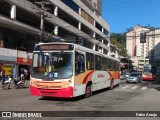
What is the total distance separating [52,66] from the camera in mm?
16219

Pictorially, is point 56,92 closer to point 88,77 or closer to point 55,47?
point 55,47

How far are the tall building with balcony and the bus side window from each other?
20.0 metres

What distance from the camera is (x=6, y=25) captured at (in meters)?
39.2

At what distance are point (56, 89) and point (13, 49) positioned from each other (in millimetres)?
27115

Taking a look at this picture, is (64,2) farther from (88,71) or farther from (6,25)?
(88,71)

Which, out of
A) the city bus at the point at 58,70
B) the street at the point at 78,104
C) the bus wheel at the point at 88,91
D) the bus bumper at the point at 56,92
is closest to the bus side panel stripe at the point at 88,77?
the city bus at the point at 58,70

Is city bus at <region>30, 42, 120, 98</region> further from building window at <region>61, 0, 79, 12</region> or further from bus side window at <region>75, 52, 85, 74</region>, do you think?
building window at <region>61, 0, 79, 12</region>

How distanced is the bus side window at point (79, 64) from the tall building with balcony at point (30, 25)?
786 inches

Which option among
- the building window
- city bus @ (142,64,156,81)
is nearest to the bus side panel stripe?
city bus @ (142,64,156,81)

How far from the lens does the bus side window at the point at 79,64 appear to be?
1658 centimetres

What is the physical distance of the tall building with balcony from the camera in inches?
1563

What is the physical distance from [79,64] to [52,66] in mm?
1524

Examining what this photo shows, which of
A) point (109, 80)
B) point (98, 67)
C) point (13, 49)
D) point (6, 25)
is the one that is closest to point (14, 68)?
point (13, 49)

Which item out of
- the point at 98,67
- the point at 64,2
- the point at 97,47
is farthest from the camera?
the point at 97,47
